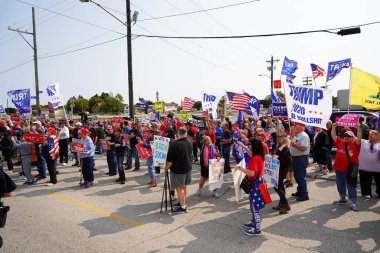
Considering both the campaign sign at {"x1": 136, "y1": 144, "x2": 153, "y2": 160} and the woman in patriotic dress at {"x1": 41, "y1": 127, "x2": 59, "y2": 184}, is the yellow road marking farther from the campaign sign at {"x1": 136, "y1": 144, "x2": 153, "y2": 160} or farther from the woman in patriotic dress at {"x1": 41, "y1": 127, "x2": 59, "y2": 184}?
the campaign sign at {"x1": 136, "y1": 144, "x2": 153, "y2": 160}

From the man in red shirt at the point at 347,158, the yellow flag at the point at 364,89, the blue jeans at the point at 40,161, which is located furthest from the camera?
the blue jeans at the point at 40,161

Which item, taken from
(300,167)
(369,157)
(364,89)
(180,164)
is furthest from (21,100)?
(369,157)

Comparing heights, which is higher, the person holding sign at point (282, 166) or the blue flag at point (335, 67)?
the blue flag at point (335, 67)

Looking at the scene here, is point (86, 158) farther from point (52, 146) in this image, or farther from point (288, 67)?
point (288, 67)

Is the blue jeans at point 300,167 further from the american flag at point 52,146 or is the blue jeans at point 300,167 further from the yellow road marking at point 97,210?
the american flag at point 52,146

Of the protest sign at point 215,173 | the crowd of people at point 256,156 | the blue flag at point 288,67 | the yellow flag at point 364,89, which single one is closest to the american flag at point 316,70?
the blue flag at point 288,67

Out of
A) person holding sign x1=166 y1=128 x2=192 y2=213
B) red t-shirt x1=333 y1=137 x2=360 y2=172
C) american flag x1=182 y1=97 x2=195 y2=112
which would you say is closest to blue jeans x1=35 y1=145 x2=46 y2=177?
person holding sign x1=166 y1=128 x2=192 y2=213

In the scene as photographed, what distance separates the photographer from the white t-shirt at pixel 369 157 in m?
6.67

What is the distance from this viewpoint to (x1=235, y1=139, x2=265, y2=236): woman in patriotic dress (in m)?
5.14

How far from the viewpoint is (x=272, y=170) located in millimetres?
6211

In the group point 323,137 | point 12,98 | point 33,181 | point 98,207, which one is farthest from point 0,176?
point 12,98

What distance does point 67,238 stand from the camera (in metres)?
5.18

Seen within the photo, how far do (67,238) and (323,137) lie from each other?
27.1ft

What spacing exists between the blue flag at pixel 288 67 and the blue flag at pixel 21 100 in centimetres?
1443
